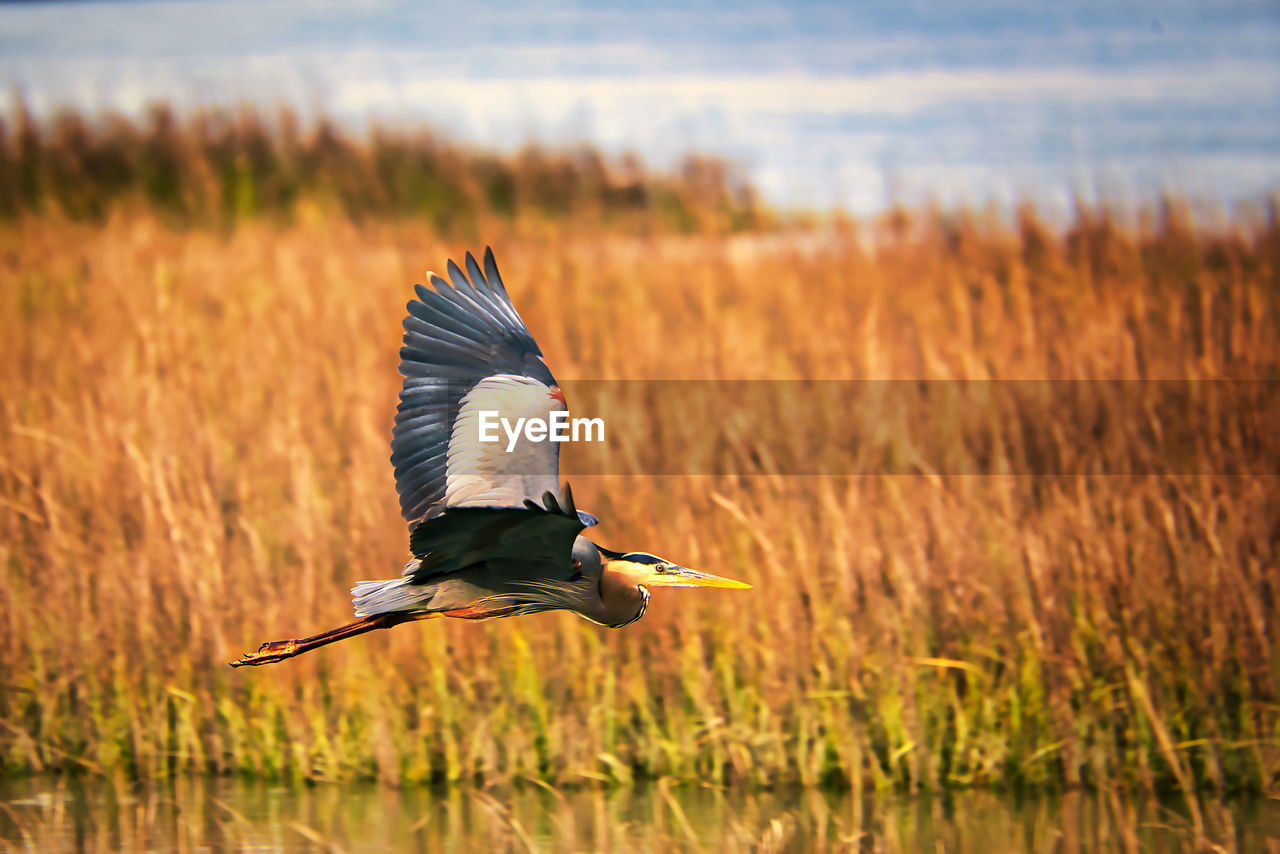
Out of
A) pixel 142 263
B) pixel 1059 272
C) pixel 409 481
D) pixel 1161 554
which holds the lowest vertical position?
pixel 1161 554

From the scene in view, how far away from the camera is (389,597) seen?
286cm

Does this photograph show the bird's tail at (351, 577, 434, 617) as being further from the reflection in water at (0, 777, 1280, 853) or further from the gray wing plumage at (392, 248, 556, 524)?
the reflection in water at (0, 777, 1280, 853)

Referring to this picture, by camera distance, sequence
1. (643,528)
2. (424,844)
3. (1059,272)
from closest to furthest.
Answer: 1. (424,844)
2. (643,528)
3. (1059,272)

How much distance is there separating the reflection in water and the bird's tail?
1316 mm

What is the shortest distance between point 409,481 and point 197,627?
1631 millimetres

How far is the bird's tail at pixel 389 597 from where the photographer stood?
9.22 ft

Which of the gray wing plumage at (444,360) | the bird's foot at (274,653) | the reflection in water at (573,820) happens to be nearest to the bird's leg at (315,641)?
the bird's foot at (274,653)

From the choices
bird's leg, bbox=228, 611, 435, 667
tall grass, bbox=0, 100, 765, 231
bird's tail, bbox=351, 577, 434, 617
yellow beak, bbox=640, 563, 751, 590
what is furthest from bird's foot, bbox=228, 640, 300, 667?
tall grass, bbox=0, 100, 765, 231

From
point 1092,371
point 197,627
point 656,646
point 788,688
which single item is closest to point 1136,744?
point 788,688

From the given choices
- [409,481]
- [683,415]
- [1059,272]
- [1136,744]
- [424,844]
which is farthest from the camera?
[1059,272]

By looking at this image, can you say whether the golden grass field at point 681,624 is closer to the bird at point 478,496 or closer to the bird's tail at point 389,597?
the bird at point 478,496

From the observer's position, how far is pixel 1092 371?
5887 millimetres

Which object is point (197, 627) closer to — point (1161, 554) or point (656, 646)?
point (656, 646)

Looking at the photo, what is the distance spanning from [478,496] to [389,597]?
1.00ft
